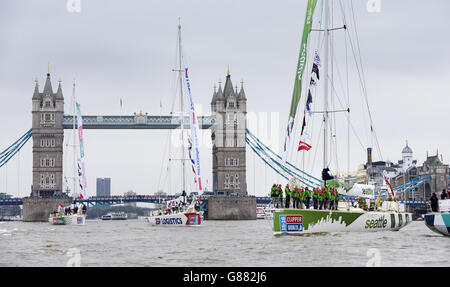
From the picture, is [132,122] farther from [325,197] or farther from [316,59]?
[325,197]

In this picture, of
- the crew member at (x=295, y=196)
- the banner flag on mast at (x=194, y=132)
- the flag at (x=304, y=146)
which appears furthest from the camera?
the banner flag on mast at (x=194, y=132)

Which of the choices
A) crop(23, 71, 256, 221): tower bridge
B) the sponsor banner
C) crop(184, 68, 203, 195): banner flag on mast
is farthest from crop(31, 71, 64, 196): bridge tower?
crop(184, 68, 203, 195): banner flag on mast

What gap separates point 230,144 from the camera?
134 metres

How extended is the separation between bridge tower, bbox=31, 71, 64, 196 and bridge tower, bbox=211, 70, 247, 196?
25573 mm

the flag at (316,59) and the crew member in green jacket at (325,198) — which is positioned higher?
the flag at (316,59)

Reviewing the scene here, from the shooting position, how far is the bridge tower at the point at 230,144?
134m

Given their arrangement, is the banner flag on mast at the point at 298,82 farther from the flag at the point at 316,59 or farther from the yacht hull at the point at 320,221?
the yacht hull at the point at 320,221

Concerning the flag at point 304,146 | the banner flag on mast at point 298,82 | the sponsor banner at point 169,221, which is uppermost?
the banner flag on mast at point 298,82

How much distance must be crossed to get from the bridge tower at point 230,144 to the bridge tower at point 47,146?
83.9 feet

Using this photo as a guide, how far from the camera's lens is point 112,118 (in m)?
129

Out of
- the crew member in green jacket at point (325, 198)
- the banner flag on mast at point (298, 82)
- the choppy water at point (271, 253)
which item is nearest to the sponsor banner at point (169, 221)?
the choppy water at point (271, 253)

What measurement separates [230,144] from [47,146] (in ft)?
98.3
